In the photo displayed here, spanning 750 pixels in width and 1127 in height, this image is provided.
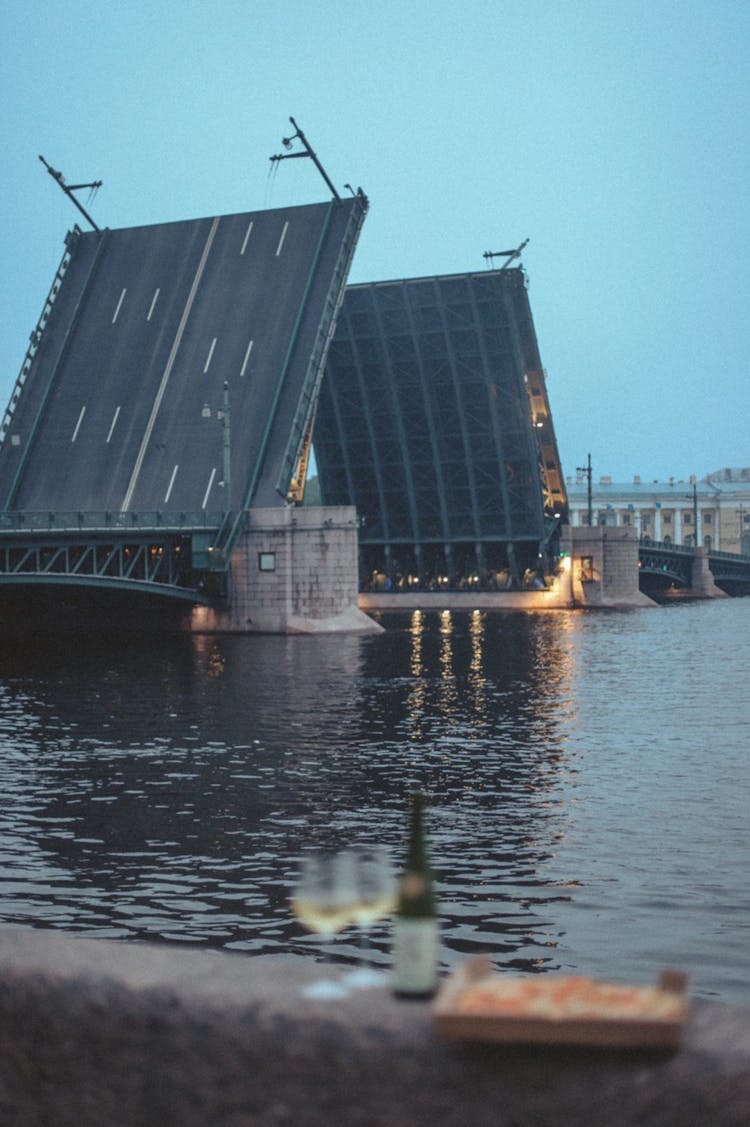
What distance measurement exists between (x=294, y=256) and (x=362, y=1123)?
5320cm

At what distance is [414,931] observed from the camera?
11.2 ft

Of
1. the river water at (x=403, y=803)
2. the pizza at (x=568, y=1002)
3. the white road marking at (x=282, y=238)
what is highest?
the white road marking at (x=282, y=238)

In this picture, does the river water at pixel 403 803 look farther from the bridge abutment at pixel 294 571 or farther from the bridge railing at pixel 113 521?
the bridge abutment at pixel 294 571

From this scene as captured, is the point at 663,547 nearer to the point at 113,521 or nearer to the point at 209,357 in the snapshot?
the point at 209,357

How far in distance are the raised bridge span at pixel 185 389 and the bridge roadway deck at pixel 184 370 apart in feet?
0.17

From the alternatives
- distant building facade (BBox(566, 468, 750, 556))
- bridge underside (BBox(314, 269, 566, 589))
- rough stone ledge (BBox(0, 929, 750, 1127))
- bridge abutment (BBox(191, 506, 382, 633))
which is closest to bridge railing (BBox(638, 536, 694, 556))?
bridge underside (BBox(314, 269, 566, 589))

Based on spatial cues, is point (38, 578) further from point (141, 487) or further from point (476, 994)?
point (476, 994)

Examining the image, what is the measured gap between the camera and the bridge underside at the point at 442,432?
231 ft

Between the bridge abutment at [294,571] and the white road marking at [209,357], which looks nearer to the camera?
the bridge abutment at [294,571]

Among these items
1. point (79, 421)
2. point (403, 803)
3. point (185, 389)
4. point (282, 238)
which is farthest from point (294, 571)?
point (403, 803)

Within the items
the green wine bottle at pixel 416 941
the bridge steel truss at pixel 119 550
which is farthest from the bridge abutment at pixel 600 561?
the green wine bottle at pixel 416 941

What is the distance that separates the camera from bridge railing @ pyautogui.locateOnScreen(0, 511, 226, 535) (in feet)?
157

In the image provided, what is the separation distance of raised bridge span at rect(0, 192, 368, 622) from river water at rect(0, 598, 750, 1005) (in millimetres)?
17709

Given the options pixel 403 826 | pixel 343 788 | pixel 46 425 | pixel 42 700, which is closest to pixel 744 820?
pixel 403 826
